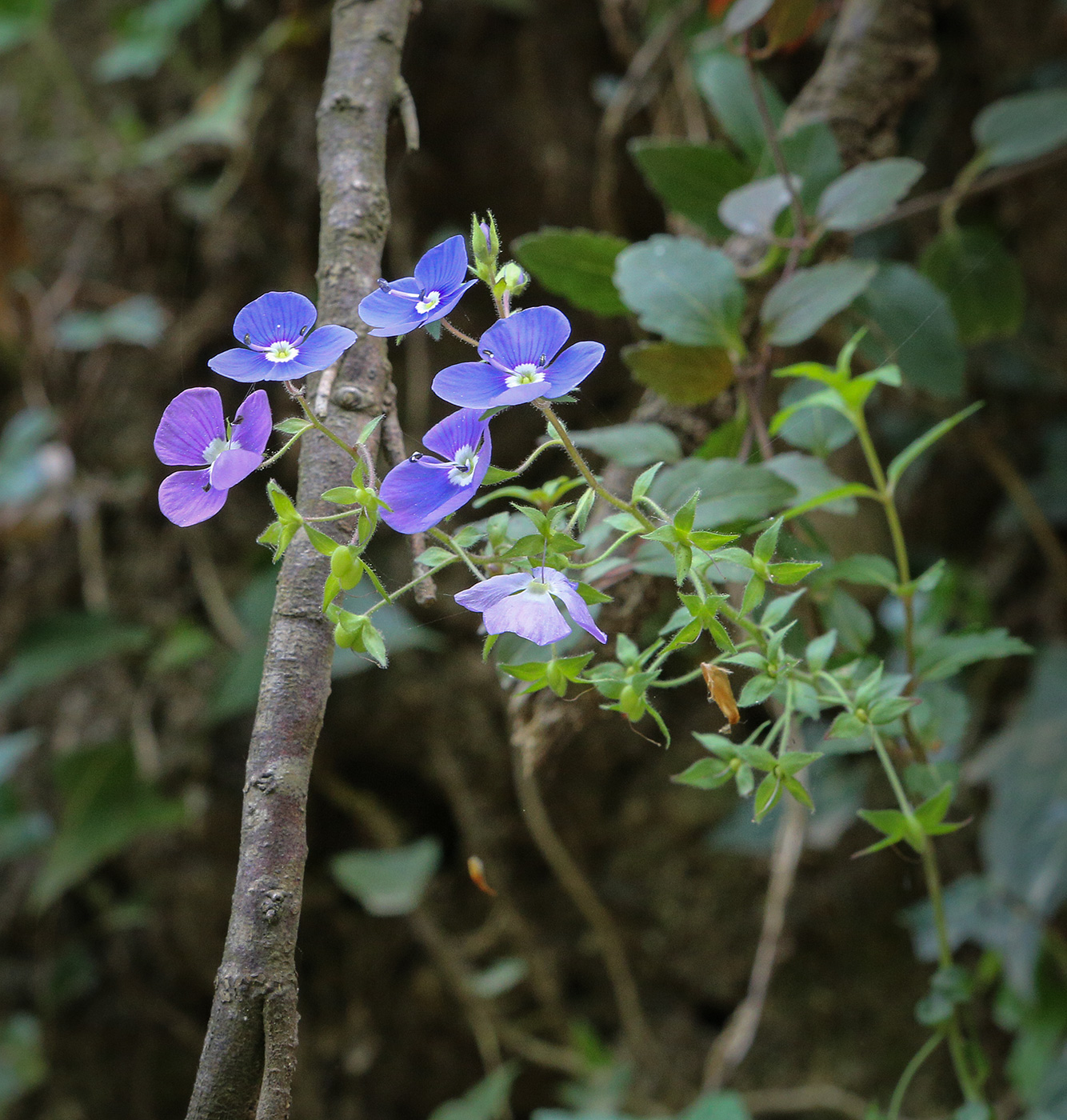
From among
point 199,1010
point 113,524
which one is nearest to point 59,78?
point 113,524

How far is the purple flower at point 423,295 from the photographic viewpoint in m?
0.39

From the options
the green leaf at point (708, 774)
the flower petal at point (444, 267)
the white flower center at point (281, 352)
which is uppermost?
the flower petal at point (444, 267)

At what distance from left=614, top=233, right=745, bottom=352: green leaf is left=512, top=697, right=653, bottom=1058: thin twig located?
0.69 m

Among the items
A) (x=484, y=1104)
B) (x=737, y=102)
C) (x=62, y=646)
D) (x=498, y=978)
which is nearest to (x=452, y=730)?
(x=498, y=978)

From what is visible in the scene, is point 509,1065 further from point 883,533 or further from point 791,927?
point 883,533

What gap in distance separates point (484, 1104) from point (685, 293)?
943mm

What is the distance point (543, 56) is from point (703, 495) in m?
0.98

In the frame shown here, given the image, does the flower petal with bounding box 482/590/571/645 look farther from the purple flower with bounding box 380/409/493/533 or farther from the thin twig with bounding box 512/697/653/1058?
the thin twig with bounding box 512/697/653/1058

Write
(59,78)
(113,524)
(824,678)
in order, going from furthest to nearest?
(59,78)
(113,524)
(824,678)

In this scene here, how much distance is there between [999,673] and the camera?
51.4 inches

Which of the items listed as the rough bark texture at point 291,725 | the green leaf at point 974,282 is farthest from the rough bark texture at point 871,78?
the rough bark texture at point 291,725

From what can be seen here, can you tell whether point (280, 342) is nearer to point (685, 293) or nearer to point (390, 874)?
point (685, 293)

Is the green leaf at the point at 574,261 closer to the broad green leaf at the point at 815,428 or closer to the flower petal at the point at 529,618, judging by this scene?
the broad green leaf at the point at 815,428

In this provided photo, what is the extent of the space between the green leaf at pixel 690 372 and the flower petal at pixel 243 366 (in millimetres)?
380
